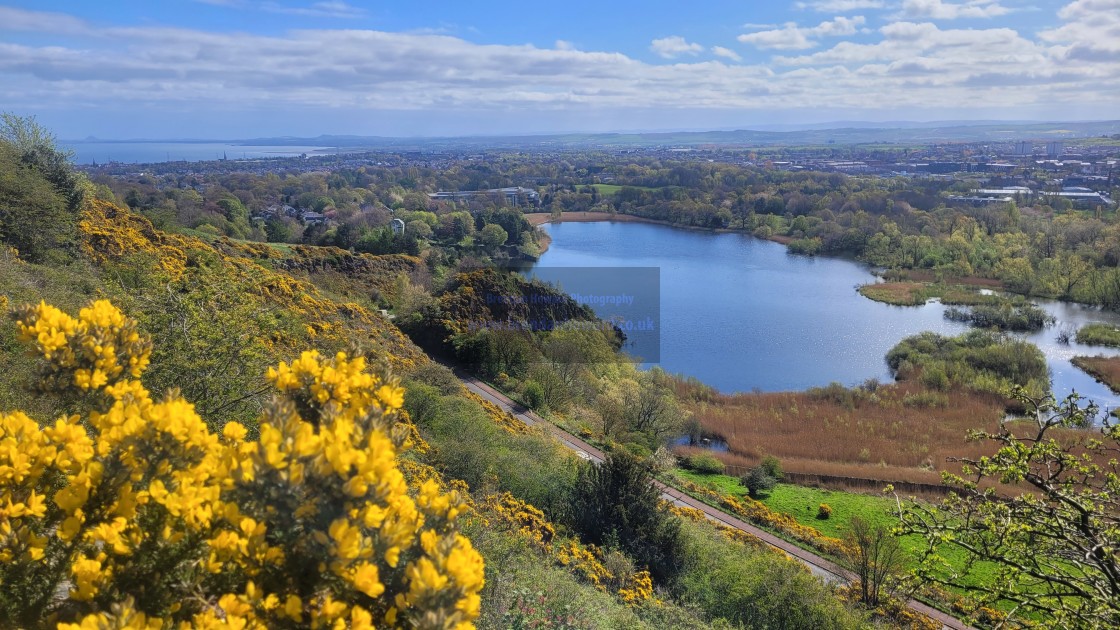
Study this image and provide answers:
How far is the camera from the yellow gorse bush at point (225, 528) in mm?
1957

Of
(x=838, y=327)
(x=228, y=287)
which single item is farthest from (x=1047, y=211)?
(x=228, y=287)

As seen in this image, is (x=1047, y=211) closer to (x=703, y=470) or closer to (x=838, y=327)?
(x=838, y=327)

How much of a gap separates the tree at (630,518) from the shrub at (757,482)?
793 centimetres

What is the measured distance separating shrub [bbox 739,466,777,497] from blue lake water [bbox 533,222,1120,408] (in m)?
11.1

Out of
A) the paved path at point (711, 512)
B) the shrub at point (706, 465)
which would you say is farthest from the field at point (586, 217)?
the shrub at point (706, 465)

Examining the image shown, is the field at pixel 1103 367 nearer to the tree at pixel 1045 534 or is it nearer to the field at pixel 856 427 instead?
the field at pixel 856 427

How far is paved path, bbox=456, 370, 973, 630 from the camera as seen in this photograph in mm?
11531

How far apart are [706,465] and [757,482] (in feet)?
6.94

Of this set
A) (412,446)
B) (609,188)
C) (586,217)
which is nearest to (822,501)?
(412,446)

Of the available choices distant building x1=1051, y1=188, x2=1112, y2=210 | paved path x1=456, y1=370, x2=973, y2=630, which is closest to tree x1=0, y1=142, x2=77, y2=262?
paved path x1=456, y1=370, x2=973, y2=630

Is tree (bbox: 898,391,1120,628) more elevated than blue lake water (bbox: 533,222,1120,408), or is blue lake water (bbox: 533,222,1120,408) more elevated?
tree (bbox: 898,391,1120,628)

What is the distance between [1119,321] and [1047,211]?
40485mm

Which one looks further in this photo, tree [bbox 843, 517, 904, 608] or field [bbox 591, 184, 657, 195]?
field [bbox 591, 184, 657, 195]

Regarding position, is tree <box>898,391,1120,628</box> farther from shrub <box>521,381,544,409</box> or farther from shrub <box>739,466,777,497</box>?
shrub <box>521,381,544,409</box>
